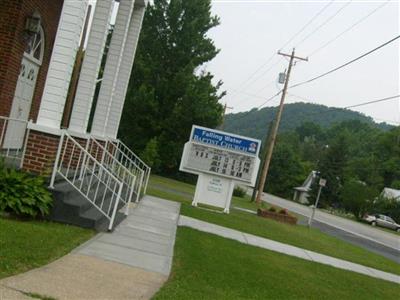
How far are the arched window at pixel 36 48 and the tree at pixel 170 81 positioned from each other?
22.6 m

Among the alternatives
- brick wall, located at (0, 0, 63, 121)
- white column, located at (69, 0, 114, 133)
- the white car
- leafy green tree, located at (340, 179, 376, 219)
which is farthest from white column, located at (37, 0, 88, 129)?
leafy green tree, located at (340, 179, 376, 219)

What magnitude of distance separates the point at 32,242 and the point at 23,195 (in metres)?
1.61

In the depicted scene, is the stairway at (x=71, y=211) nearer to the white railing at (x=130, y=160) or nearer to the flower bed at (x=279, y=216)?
the white railing at (x=130, y=160)

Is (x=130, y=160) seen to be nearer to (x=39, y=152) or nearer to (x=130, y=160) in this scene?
(x=130, y=160)

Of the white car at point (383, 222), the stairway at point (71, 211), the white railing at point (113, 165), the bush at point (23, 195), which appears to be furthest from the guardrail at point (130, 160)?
the white car at point (383, 222)

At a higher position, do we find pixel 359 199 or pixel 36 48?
pixel 36 48

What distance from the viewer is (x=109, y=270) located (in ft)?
23.1

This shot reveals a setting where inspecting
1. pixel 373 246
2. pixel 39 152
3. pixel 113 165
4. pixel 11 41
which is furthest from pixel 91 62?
pixel 373 246

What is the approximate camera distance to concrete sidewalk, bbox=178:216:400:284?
41.0 ft

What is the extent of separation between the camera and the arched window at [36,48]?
12586 millimetres

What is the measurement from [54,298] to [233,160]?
1460cm

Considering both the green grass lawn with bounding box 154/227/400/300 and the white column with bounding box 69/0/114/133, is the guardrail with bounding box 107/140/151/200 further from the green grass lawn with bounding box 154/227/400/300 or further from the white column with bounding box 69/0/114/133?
the green grass lawn with bounding box 154/227/400/300

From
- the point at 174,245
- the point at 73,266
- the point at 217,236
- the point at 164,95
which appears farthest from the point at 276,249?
the point at 164,95

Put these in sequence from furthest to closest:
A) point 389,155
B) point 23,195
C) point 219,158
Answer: point 389,155, point 219,158, point 23,195
